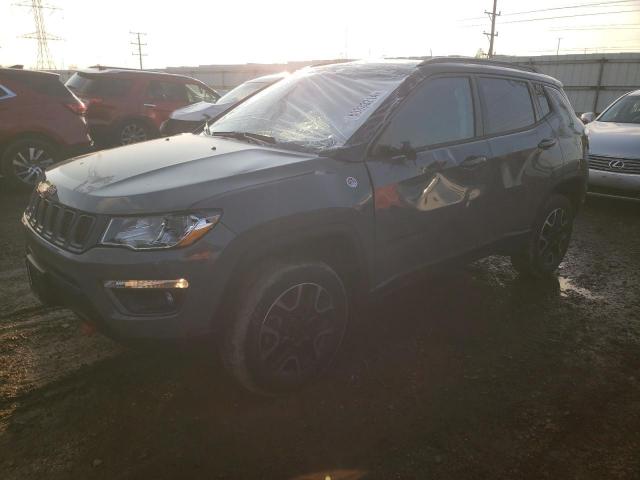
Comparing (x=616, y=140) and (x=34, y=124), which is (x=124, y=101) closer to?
(x=34, y=124)

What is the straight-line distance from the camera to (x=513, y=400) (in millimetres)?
2662

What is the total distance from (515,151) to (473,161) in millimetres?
586

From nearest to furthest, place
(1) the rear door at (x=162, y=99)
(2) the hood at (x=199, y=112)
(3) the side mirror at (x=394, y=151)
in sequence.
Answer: (3) the side mirror at (x=394, y=151)
(2) the hood at (x=199, y=112)
(1) the rear door at (x=162, y=99)

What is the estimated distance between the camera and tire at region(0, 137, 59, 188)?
684 centimetres

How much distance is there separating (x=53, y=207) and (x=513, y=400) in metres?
2.65

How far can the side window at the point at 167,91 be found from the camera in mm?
10555

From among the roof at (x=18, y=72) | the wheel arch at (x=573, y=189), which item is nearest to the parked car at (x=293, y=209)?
the wheel arch at (x=573, y=189)

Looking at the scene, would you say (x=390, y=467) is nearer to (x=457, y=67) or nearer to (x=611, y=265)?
(x=457, y=67)

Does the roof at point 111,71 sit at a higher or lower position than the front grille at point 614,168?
higher

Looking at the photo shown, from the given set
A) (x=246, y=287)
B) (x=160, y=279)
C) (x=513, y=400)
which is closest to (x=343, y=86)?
(x=246, y=287)

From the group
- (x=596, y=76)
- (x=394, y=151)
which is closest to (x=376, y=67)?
(x=394, y=151)

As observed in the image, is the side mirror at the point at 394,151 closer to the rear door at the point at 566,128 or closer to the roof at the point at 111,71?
the rear door at the point at 566,128

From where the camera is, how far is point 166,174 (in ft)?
7.94

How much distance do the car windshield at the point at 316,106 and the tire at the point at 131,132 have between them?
24.1ft
